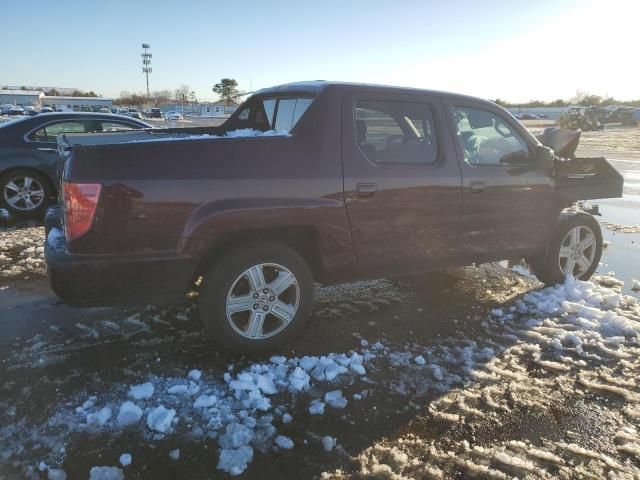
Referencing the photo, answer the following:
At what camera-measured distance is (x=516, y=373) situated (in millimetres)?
3373

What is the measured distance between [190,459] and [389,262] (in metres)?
2.02

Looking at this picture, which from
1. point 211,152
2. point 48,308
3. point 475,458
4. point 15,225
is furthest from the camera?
point 15,225

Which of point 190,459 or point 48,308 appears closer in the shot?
point 190,459

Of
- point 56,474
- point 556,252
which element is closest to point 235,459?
point 56,474

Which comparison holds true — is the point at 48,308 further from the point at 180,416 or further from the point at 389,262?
the point at 389,262

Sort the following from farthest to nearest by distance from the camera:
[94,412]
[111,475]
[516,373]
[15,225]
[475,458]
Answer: [15,225]
[516,373]
[94,412]
[475,458]
[111,475]

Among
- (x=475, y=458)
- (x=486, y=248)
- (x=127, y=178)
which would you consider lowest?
(x=475, y=458)

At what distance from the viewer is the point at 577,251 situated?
503cm

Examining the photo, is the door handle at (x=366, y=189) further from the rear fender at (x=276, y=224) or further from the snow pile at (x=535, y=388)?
the snow pile at (x=535, y=388)

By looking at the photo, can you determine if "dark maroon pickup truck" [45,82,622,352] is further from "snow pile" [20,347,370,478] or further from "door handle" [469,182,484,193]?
"snow pile" [20,347,370,478]

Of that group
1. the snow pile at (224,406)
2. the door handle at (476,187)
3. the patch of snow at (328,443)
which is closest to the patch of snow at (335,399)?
the snow pile at (224,406)

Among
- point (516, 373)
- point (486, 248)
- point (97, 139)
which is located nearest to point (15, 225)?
point (97, 139)

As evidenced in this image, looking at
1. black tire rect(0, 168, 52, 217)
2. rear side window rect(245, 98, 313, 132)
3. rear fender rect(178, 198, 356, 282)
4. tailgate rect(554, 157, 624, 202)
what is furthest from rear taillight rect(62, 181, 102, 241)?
black tire rect(0, 168, 52, 217)

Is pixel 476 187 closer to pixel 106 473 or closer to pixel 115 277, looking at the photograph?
pixel 115 277
